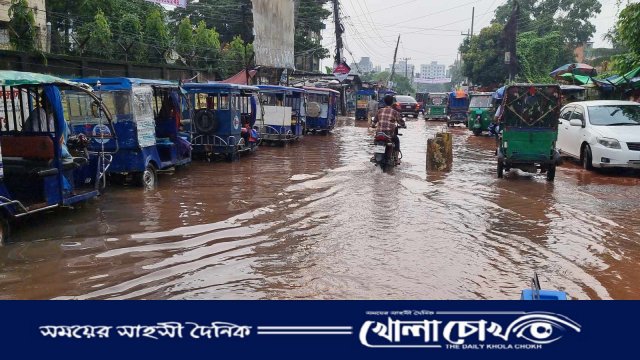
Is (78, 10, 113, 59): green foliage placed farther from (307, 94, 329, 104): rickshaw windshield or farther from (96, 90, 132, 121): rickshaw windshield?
(96, 90, 132, 121): rickshaw windshield

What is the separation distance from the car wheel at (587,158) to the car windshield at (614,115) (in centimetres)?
63

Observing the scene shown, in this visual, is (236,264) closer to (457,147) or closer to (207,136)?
(207,136)

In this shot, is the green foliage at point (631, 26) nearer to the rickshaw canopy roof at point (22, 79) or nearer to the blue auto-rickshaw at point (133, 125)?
the blue auto-rickshaw at point (133, 125)

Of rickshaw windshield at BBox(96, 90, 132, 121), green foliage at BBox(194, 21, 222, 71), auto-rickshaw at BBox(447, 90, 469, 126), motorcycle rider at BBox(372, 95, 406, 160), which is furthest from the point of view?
auto-rickshaw at BBox(447, 90, 469, 126)

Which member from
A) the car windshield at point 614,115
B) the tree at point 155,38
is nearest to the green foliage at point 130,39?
the tree at point 155,38

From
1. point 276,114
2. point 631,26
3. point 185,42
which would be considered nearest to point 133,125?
point 276,114

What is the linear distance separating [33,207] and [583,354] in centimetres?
636

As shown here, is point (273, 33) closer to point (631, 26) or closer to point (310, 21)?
point (631, 26)

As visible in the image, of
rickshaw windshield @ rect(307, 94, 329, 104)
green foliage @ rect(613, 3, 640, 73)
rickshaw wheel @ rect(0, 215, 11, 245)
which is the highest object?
green foliage @ rect(613, 3, 640, 73)

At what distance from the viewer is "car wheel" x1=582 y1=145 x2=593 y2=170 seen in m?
12.4

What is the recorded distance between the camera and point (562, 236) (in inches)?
271

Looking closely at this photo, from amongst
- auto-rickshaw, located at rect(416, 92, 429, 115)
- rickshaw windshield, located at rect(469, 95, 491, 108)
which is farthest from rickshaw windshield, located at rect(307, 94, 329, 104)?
auto-rickshaw, located at rect(416, 92, 429, 115)

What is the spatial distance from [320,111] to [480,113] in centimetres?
727

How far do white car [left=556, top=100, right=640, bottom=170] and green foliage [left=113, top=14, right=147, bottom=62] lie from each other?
17.6 m
